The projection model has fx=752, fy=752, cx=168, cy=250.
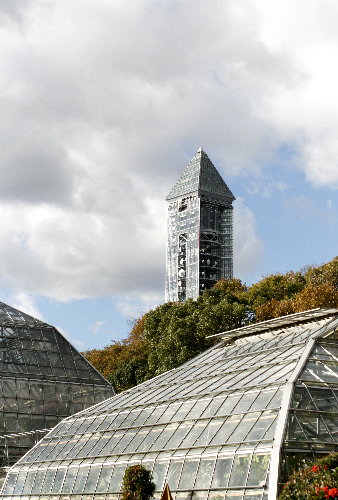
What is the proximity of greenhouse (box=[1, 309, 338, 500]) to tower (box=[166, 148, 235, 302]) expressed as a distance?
405 feet

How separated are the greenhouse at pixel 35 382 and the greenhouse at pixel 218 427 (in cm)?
1085

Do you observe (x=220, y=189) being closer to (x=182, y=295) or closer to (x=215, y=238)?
(x=215, y=238)

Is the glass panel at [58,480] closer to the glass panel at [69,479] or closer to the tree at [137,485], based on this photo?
the glass panel at [69,479]

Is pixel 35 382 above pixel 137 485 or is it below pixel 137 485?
above

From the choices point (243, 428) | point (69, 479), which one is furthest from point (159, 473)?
point (69, 479)

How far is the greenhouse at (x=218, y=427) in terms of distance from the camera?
26766 millimetres

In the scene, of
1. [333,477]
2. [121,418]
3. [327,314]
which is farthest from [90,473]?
[333,477]

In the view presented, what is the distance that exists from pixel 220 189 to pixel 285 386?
146426 mm

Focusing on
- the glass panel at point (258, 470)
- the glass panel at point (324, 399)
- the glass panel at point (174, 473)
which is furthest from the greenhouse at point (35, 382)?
the glass panel at point (258, 470)

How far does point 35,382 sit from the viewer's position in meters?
56.3

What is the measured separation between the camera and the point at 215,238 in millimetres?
171375

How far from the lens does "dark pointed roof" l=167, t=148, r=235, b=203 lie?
171500 millimetres

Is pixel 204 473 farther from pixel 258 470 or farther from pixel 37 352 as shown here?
pixel 37 352

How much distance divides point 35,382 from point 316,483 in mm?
38606
